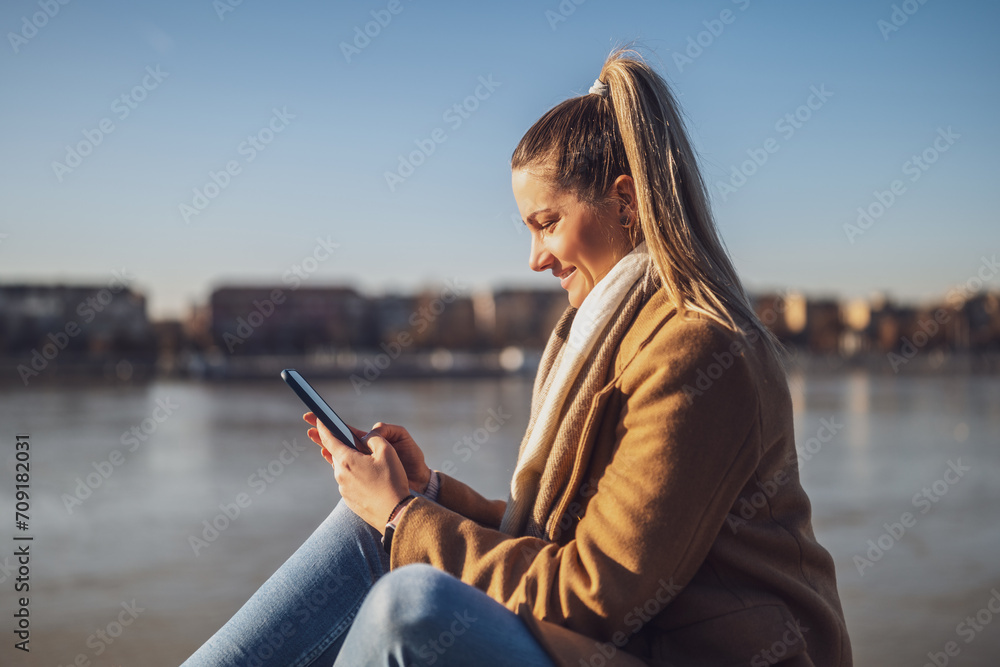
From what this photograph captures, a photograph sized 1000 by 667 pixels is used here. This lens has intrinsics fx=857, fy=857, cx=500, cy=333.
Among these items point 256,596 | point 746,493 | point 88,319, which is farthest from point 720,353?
point 88,319

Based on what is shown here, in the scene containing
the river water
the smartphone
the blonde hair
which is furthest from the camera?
the river water

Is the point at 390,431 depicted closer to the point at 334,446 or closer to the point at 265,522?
the point at 334,446

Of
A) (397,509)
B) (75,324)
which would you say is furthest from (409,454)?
(75,324)

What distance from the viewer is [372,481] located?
1320 millimetres

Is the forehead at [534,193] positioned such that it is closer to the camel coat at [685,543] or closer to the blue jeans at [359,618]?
the camel coat at [685,543]

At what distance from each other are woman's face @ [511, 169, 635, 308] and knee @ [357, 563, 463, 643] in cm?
62

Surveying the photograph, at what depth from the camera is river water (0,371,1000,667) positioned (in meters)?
3.14

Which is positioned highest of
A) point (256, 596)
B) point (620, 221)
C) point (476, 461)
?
point (620, 221)

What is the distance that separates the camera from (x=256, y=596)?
1.35 m

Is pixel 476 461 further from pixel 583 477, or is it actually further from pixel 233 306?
pixel 233 306

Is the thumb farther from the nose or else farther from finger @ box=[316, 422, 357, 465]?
the nose

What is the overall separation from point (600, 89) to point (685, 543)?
0.75m

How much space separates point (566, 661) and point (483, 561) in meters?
0.19

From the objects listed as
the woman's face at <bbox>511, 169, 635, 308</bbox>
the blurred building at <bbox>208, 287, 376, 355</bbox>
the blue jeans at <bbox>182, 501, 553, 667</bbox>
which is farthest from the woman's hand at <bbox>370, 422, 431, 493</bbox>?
the blurred building at <bbox>208, 287, 376, 355</bbox>
